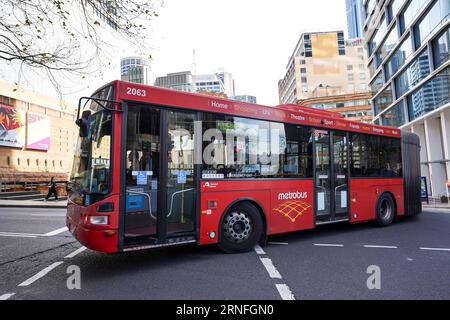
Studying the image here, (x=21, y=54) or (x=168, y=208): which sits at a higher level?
(x=21, y=54)

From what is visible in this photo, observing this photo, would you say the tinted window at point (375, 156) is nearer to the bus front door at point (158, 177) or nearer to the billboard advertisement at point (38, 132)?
the bus front door at point (158, 177)

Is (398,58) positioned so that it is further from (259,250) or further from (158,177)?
(158,177)

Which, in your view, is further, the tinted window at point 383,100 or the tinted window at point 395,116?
the tinted window at point 383,100

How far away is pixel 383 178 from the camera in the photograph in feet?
33.1

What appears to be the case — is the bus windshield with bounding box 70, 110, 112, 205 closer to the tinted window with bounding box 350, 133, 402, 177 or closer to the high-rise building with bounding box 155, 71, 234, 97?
the tinted window with bounding box 350, 133, 402, 177

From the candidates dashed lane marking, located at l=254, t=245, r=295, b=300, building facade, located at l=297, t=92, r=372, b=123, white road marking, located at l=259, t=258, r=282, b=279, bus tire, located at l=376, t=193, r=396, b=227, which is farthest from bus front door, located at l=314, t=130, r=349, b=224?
building facade, located at l=297, t=92, r=372, b=123

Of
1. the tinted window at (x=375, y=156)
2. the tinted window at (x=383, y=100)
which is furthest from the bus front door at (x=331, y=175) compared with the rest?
the tinted window at (x=383, y=100)

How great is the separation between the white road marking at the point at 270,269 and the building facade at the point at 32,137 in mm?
36181

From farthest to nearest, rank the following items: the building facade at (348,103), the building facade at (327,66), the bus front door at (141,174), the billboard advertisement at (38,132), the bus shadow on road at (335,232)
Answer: the building facade at (327,66) < the building facade at (348,103) < the billboard advertisement at (38,132) < the bus shadow on road at (335,232) < the bus front door at (141,174)

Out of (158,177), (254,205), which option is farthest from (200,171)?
(254,205)

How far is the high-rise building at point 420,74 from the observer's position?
24.0m
